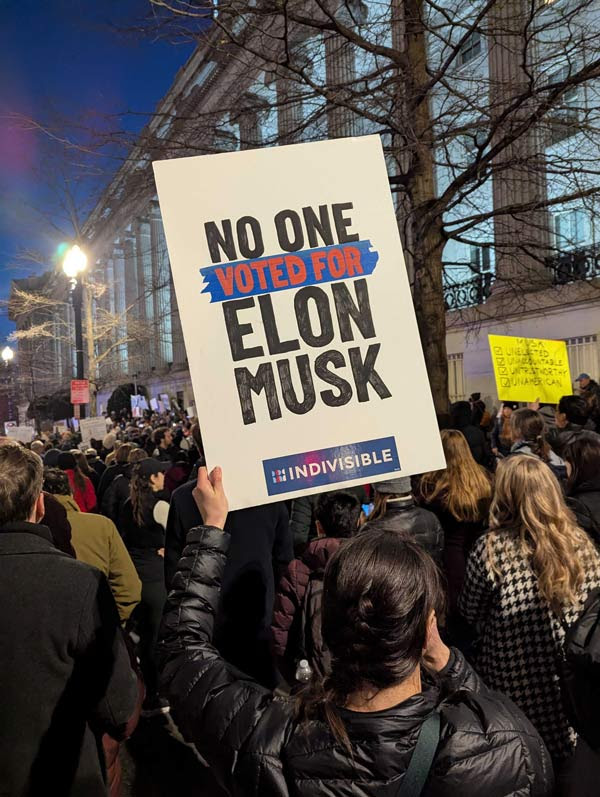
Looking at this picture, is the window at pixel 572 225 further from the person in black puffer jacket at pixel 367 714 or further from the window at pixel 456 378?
the person in black puffer jacket at pixel 367 714

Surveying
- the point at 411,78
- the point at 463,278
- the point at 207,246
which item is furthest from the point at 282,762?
the point at 463,278

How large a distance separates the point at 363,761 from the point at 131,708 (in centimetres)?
120

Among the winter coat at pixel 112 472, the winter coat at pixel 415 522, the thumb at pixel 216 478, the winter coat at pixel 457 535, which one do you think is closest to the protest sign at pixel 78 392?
the winter coat at pixel 112 472

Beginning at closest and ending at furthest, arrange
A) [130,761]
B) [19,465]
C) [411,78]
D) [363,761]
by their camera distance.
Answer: [363,761] → [19,465] → [130,761] → [411,78]

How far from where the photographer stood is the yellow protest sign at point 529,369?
7824 mm

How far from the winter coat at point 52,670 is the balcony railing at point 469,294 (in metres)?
14.2

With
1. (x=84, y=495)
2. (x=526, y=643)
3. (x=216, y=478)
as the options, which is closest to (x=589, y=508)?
(x=526, y=643)

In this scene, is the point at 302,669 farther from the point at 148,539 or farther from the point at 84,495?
the point at 84,495

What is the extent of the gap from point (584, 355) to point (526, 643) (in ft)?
37.1

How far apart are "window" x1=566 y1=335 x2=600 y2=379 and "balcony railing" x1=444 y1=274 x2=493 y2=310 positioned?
2693 mm

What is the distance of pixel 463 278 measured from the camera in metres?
17.5

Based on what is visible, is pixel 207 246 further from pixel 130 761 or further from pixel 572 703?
pixel 130 761

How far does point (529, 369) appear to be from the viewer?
26.9ft

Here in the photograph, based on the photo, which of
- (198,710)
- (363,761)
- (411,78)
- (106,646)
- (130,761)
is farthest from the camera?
(411,78)
